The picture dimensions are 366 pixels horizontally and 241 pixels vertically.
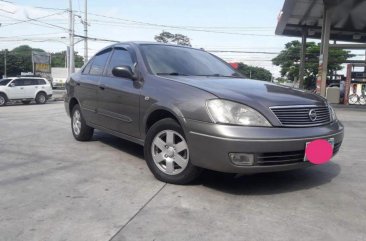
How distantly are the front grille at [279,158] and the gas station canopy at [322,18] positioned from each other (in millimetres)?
15753

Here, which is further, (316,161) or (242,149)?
(316,161)

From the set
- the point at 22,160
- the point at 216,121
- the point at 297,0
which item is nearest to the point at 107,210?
the point at 216,121

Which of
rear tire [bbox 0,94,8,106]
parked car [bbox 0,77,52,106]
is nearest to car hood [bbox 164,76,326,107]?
rear tire [bbox 0,94,8,106]

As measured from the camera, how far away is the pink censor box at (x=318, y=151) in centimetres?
393

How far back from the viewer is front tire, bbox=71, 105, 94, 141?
6553 millimetres

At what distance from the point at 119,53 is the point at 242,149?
2679 mm

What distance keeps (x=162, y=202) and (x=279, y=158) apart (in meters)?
1.14

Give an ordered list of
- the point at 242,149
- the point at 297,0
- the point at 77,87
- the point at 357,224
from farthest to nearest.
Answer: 1. the point at 297,0
2. the point at 77,87
3. the point at 242,149
4. the point at 357,224

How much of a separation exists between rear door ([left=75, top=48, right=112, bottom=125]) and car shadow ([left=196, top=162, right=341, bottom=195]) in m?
2.13

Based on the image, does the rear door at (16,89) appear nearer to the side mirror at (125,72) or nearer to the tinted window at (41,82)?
the tinted window at (41,82)

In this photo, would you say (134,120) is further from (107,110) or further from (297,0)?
(297,0)

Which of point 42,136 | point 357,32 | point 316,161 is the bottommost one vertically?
point 42,136

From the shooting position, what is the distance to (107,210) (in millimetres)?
3510

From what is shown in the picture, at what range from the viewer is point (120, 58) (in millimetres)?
5543
